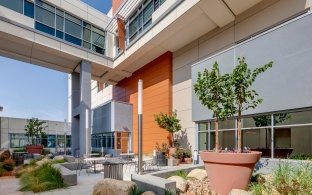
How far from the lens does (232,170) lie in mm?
6090

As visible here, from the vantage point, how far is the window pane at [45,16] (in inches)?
791

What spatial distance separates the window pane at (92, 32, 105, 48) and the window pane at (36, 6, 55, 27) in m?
4.08

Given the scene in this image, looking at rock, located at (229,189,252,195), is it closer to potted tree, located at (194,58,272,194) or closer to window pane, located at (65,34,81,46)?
potted tree, located at (194,58,272,194)

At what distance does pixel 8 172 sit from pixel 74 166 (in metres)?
3.65

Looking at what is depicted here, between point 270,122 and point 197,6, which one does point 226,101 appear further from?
point 197,6

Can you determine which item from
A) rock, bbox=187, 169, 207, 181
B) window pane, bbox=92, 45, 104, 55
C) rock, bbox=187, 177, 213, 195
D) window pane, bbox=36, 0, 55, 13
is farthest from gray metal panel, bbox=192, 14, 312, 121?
window pane, bbox=36, 0, 55, 13

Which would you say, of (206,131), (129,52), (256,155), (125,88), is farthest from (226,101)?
(125,88)

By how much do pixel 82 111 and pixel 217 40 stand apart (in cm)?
1315

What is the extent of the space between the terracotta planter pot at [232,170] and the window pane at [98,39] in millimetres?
20301

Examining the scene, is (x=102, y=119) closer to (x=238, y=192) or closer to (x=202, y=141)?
(x=202, y=141)

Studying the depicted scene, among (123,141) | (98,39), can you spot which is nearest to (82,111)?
(123,141)

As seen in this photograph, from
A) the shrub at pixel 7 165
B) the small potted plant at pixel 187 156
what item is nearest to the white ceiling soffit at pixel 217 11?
the small potted plant at pixel 187 156

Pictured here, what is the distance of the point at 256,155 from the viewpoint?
6.09 meters

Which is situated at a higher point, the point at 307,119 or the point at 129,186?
the point at 307,119
